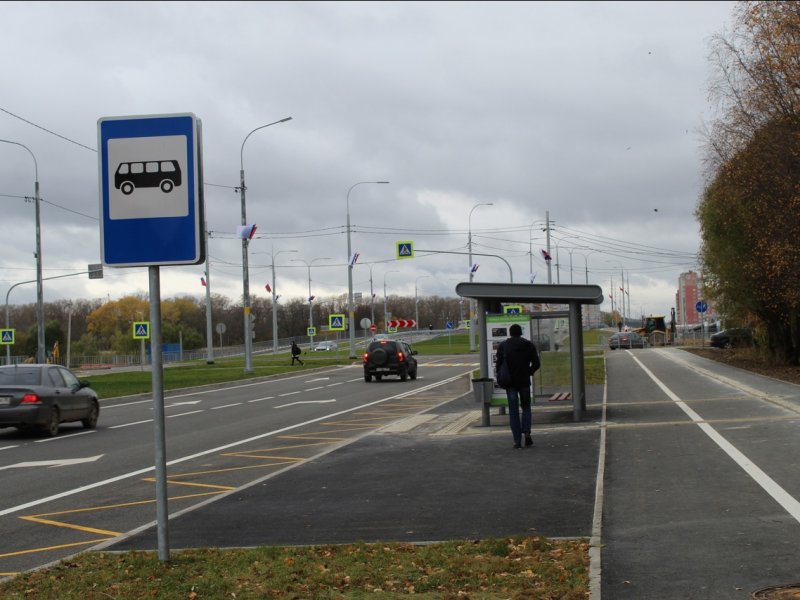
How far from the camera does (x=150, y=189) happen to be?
609cm

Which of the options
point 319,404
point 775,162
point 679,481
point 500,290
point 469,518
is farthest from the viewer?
point 775,162

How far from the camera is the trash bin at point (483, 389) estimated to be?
17016 millimetres

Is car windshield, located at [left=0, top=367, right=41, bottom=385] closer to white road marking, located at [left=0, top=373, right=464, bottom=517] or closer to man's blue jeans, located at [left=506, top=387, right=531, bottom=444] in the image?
white road marking, located at [left=0, top=373, right=464, bottom=517]

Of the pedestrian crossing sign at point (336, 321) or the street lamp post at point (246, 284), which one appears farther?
the pedestrian crossing sign at point (336, 321)

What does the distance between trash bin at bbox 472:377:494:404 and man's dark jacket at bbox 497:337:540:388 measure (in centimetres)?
275

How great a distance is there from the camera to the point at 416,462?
40.8 ft

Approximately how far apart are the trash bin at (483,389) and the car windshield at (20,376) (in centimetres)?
879

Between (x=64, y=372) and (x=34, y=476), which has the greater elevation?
(x=64, y=372)

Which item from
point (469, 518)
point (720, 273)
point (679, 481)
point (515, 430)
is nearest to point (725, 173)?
point (720, 273)

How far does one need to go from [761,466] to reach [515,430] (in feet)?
12.6

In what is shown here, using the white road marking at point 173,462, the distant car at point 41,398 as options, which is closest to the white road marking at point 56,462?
the white road marking at point 173,462

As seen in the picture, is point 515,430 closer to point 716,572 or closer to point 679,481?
point 679,481

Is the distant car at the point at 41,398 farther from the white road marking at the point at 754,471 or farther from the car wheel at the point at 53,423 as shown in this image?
the white road marking at the point at 754,471

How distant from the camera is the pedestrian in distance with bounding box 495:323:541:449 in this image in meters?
13.6
